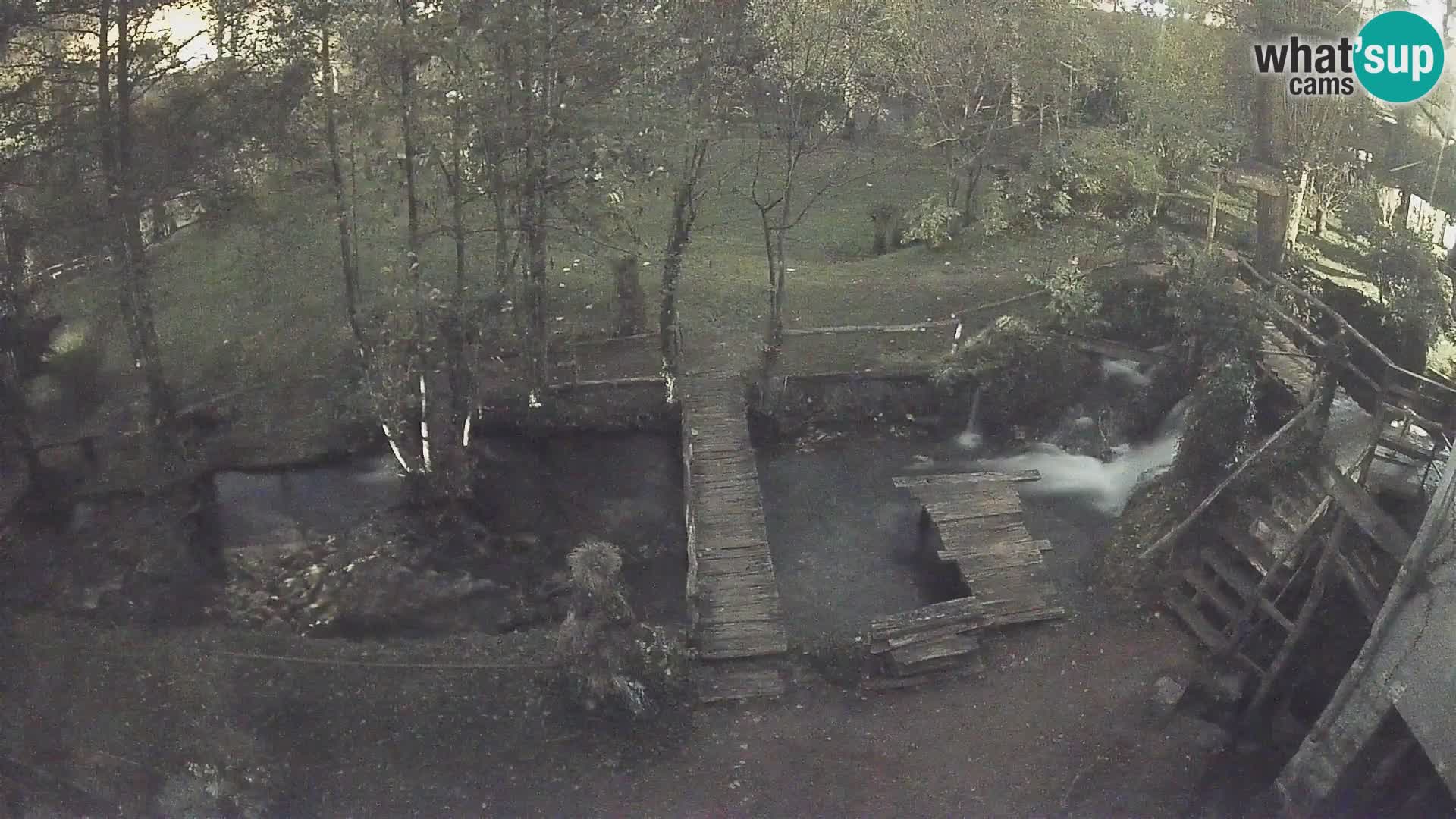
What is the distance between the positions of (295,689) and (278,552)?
12.6 ft

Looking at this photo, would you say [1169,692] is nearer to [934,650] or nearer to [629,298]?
[934,650]

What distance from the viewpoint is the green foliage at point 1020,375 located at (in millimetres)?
18891

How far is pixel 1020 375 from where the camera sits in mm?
18969

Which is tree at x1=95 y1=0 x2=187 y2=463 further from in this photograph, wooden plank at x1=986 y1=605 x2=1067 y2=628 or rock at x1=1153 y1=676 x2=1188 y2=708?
rock at x1=1153 y1=676 x2=1188 y2=708

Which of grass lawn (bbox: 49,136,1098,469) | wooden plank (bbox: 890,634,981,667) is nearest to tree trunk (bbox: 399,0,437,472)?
grass lawn (bbox: 49,136,1098,469)

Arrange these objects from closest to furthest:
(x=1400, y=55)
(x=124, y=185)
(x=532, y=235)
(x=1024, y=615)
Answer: (x=1400, y=55)
(x=1024, y=615)
(x=124, y=185)
(x=532, y=235)

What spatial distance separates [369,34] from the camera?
14000 mm

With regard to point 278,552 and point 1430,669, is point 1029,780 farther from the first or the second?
point 278,552

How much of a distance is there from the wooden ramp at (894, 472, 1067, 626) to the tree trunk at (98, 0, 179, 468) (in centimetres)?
1169

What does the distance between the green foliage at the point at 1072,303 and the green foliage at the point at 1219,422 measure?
181 inches

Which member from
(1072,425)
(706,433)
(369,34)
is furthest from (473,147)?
(1072,425)

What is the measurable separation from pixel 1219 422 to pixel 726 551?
6.72 metres

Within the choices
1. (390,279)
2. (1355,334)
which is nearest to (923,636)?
(1355,334)

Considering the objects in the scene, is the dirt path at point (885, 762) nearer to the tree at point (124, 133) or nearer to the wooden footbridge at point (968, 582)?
the wooden footbridge at point (968, 582)
